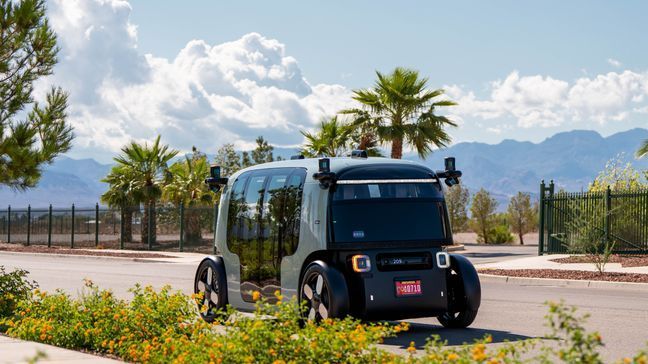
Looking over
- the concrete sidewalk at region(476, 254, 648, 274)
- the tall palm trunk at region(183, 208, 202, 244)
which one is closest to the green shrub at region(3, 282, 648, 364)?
the concrete sidewalk at region(476, 254, 648, 274)

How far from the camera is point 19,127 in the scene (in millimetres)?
14914

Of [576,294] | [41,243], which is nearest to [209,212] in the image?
[41,243]

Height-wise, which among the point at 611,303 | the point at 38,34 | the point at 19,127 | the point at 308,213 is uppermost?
the point at 38,34

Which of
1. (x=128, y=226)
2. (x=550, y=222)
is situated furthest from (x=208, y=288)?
(x=128, y=226)

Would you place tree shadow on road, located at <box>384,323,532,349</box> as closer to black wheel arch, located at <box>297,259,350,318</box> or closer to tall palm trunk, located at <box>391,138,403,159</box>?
black wheel arch, located at <box>297,259,350,318</box>

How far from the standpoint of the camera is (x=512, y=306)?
639 inches

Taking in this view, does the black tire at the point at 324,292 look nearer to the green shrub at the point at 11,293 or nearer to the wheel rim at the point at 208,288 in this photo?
the wheel rim at the point at 208,288

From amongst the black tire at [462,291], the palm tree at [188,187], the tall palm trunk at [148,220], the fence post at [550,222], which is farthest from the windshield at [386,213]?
the tall palm trunk at [148,220]

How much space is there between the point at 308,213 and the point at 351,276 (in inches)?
38.4

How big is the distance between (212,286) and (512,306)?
17.8ft

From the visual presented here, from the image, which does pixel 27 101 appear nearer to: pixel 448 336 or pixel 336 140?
pixel 448 336

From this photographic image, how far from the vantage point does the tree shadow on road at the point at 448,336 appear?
11.3 m

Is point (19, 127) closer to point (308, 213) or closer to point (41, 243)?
point (308, 213)

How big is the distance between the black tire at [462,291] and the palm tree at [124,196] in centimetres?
3387
